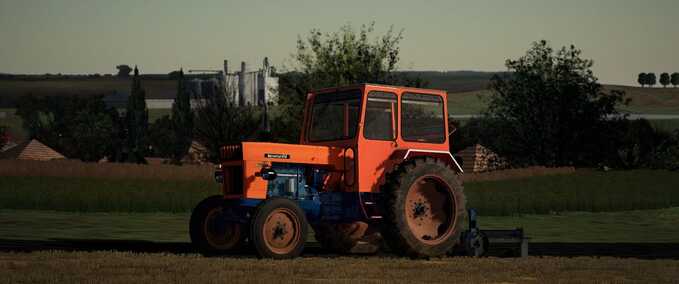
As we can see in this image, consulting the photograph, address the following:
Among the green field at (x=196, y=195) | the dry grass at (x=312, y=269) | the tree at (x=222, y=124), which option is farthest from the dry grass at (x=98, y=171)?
the dry grass at (x=312, y=269)

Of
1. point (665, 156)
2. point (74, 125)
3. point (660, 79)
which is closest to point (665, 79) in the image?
point (660, 79)

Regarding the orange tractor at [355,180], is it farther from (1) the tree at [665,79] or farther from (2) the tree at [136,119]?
(1) the tree at [665,79]

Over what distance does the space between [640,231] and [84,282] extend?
1808 cm

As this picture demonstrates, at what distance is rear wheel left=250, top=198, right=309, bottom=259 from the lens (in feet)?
51.3

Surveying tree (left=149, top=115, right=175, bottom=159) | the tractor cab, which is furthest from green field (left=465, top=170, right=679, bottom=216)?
tree (left=149, top=115, right=175, bottom=159)

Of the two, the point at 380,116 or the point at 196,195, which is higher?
the point at 380,116

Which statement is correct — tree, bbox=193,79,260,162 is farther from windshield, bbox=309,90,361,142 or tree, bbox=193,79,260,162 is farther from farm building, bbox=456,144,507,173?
windshield, bbox=309,90,361,142

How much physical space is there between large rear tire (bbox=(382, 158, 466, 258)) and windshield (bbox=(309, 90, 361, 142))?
3.72 ft

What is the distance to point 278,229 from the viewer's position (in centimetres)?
1596

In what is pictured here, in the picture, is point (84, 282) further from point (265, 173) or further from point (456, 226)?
point (456, 226)

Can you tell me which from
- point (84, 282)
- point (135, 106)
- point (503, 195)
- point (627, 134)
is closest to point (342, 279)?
point (84, 282)

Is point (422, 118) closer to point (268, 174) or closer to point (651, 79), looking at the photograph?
point (268, 174)

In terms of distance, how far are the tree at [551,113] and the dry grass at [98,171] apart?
111ft

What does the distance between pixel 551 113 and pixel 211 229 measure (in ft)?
198
